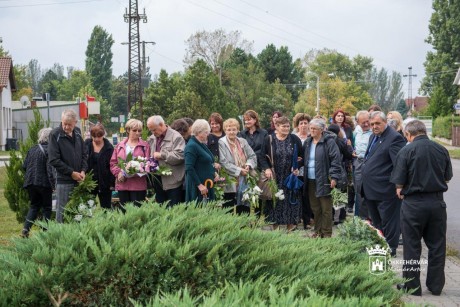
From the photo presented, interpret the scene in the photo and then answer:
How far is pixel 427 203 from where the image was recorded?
23.9 feet

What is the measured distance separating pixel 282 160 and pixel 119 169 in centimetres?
279

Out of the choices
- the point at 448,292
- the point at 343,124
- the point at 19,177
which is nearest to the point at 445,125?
the point at 343,124

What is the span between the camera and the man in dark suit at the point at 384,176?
877 centimetres

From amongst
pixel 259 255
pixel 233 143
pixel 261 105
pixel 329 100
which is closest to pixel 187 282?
pixel 259 255

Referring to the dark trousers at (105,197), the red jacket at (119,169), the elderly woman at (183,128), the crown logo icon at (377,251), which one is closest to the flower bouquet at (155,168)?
the red jacket at (119,169)

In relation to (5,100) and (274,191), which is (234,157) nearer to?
(274,191)

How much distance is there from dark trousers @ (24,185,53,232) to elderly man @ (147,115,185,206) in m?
1.77

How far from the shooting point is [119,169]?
32.4 feet

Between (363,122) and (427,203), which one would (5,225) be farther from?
(427,203)

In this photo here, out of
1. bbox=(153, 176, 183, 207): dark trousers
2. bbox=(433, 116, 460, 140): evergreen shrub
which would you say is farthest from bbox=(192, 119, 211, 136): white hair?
bbox=(433, 116, 460, 140): evergreen shrub

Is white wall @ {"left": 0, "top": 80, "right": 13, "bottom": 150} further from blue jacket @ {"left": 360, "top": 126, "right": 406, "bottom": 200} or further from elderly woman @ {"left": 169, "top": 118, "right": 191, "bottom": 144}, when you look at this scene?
blue jacket @ {"left": 360, "top": 126, "right": 406, "bottom": 200}

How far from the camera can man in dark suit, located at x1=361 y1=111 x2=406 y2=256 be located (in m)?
8.77

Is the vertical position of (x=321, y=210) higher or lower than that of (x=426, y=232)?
lower

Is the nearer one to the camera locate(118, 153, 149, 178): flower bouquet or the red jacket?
locate(118, 153, 149, 178): flower bouquet
